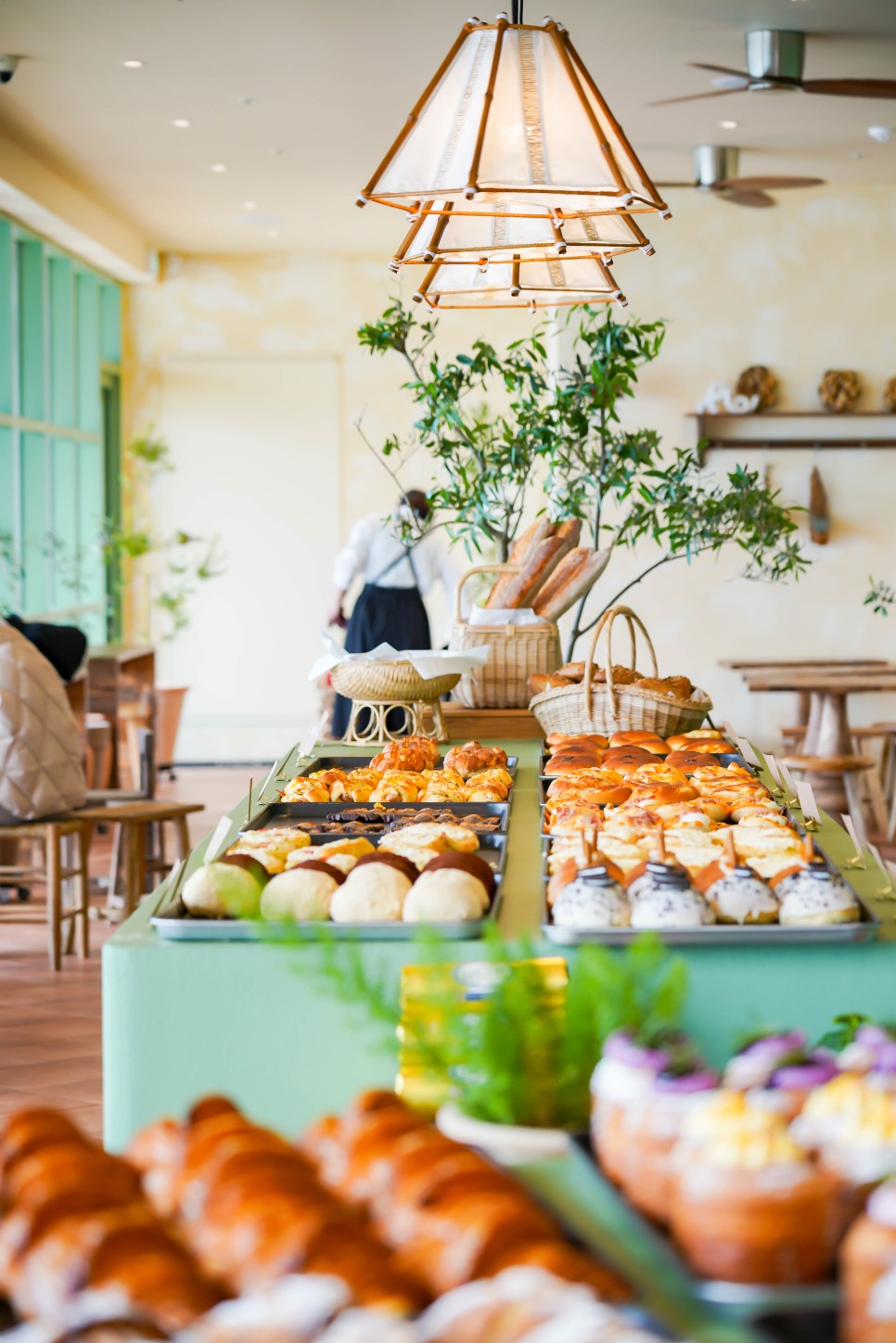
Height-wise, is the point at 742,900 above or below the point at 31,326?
below

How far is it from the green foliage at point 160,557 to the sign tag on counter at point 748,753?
24.3ft

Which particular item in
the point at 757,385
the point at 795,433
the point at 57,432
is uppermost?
the point at 757,385

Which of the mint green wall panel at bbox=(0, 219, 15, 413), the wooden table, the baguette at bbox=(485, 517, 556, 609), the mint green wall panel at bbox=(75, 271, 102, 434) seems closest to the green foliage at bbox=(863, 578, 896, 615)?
the wooden table

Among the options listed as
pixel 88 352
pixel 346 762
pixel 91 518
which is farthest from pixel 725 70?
pixel 91 518

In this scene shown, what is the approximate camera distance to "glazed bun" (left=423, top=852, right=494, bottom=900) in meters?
2.03

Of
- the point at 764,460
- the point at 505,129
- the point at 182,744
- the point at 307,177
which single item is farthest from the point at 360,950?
the point at 182,744

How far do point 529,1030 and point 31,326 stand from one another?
8307 millimetres

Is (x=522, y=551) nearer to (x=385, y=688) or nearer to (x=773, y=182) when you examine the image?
(x=385, y=688)

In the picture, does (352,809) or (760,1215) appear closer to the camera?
(760,1215)

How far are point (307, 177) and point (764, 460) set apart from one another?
2.92 m

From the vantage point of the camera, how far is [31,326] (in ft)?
29.1

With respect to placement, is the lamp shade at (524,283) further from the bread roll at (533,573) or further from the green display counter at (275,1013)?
the green display counter at (275,1013)

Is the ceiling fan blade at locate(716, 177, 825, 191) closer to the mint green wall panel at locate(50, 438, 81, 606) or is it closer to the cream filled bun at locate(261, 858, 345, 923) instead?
the mint green wall panel at locate(50, 438, 81, 606)

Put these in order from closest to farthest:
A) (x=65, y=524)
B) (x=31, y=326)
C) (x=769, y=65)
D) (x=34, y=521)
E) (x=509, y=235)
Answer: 1. (x=509, y=235)
2. (x=769, y=65)
3. (x=34, y=521)
4. (x=31, y=326)
5. (x=65, y=524)
